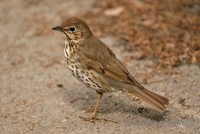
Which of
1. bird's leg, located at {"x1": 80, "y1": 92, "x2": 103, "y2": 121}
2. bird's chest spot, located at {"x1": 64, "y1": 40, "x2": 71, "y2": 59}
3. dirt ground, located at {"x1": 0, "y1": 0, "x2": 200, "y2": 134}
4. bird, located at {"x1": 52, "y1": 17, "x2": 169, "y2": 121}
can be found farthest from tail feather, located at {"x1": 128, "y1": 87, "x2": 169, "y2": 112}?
bird's chest spot, located at {"x1": 64, "y1": 40, "x2": 71, "y2": 59}

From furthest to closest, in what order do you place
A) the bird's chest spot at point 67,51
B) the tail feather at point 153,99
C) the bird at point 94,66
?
the bird's chest spot at point 67,51 < the bird at point 94,66 < the tail feather at point 153,99

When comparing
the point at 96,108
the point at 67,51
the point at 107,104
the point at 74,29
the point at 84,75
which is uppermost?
the point at 74,29

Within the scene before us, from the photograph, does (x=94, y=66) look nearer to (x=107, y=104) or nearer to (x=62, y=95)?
(x=107, y=104)

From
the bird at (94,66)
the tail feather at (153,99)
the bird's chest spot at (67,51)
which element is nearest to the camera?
the tail feather at (153,99)

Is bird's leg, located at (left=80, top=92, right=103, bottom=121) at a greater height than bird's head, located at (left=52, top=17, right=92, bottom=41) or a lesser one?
lesser

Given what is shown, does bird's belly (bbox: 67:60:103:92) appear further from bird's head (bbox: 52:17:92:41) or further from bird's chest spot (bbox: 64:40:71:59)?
bird's head (bbox: 52:17:92:41)

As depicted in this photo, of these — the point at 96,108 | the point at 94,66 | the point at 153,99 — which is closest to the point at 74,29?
the point at 94,66

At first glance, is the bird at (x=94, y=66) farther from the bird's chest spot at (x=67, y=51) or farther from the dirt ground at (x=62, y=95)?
the dirt ground at (x=62, y=95)

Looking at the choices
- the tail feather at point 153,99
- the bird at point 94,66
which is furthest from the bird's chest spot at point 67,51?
the tail feather at point 153,99
